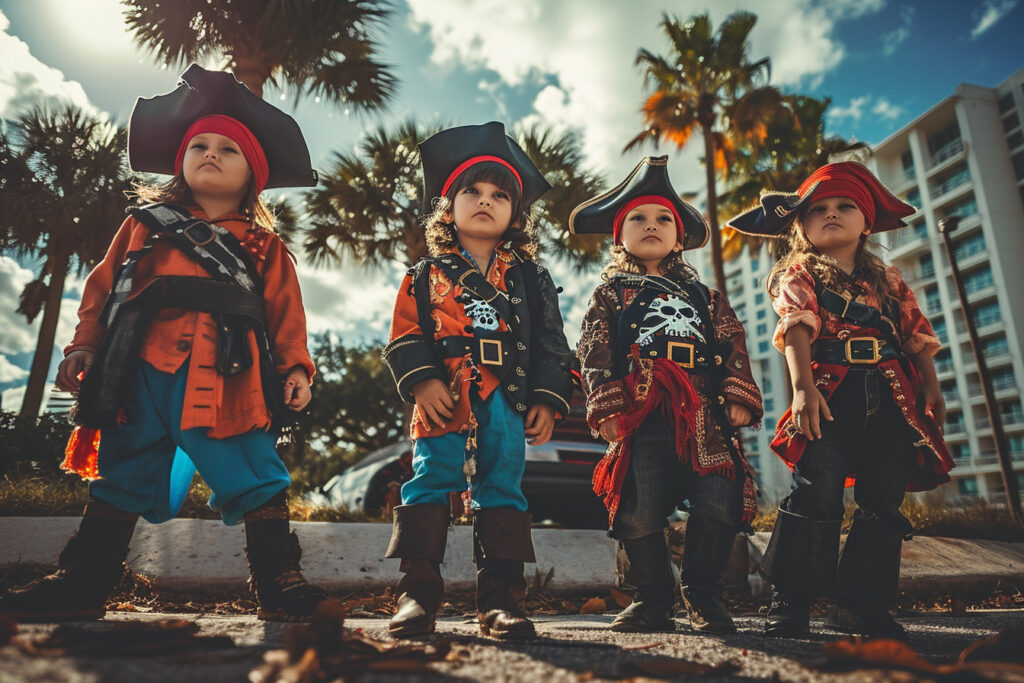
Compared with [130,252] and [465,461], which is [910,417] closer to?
[465,461]

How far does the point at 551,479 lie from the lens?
4578 millimetres

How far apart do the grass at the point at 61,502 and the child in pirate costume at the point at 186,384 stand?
2.19 meters

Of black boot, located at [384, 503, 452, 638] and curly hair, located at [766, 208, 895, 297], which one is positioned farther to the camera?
curly hair, located at [766, 208, 895, 297]

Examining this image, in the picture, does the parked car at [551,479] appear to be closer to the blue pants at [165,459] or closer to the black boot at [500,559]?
the black boot at [500,559]

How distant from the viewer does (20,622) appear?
1.57 meters

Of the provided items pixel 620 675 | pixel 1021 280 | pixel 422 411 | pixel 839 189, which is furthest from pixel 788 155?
pixel 1021 280

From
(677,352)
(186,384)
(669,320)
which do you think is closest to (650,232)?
(669,320)

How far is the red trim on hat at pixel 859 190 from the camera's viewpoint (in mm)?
2693

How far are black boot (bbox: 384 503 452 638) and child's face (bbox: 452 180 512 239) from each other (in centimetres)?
103

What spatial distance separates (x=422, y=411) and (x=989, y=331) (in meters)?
39.6

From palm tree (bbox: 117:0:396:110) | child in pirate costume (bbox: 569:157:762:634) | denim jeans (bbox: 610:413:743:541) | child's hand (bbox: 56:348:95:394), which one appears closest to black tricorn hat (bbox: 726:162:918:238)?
child in pirate costume (bbox: 569:157:762:634)

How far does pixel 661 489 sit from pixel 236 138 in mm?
2067

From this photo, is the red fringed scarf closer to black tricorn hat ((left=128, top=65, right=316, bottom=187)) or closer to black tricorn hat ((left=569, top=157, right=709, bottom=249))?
black tricorn hat ((left=569, top=157, right=709, bottom=249))

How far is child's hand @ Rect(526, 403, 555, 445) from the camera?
7.32ft
